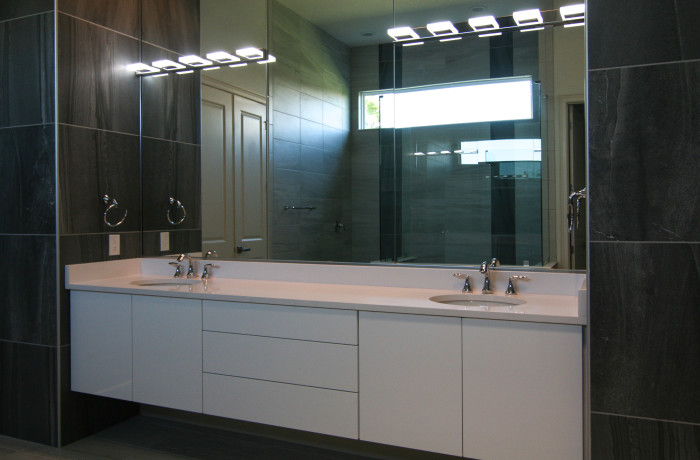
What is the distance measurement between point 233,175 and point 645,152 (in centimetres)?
204

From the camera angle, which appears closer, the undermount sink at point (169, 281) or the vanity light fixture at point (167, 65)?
the undermount sink at point (169, 281)

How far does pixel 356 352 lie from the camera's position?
2.18 m

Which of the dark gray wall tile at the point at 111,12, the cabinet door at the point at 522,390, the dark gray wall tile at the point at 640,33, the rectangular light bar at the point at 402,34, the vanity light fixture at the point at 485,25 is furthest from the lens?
the dark gray wall tile at the point at 111,12

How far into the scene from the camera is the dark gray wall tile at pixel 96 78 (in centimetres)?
280

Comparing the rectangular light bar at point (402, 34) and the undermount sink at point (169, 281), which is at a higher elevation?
the rectangular light bar at point (402, 34)

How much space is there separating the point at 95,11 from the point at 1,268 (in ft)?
4.67

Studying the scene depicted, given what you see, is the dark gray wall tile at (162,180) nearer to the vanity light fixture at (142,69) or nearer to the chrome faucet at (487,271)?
the vanity light fixture at (142,69)

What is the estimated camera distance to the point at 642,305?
1723 millimetres

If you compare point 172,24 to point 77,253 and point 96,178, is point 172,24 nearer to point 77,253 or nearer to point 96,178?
point 96,178

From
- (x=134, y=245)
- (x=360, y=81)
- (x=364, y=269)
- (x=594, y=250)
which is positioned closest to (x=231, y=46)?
(x=360, y=81)

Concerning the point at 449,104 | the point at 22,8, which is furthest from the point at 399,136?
the point at 22,8

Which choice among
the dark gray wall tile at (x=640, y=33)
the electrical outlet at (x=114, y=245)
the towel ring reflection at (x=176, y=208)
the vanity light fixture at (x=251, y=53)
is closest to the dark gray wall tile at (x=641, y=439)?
the dark gray wall tile at (x=640, y=33)

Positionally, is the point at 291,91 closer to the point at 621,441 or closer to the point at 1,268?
the point at 1,268

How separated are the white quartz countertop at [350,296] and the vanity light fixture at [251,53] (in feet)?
3.85
